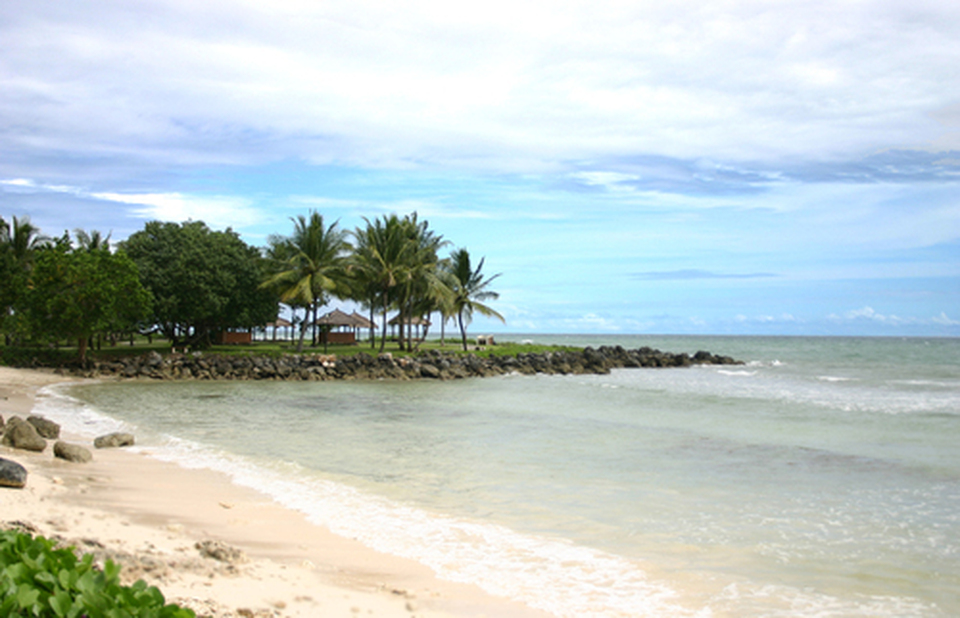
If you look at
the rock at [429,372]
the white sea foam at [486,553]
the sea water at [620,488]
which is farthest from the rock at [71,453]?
the rock at [429,372]

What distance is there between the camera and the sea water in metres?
4.56

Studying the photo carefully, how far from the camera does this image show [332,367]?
2614 centimetres

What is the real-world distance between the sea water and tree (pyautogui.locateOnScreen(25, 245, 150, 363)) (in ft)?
27.5

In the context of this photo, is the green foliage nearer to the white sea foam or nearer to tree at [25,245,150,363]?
the white sea foam

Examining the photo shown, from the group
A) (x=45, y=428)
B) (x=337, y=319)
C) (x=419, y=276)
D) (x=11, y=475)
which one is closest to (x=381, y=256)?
(x=419, y=276)

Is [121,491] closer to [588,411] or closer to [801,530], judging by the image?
[801,530]

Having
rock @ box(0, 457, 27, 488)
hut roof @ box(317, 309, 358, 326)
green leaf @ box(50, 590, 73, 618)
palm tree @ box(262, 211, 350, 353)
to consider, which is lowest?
rock @ box(0, 457, 27, 488)

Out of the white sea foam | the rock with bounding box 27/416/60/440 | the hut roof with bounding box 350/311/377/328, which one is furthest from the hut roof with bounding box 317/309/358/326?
the white sea foam

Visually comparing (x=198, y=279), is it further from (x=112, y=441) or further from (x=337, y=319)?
(x=112, y=441)

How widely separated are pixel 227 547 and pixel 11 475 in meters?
2.38

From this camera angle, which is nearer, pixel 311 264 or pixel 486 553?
pixel 486 553

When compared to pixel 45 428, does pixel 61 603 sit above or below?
above

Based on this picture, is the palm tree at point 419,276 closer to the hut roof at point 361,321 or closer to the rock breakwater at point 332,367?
the rock breakwater at point 332,367

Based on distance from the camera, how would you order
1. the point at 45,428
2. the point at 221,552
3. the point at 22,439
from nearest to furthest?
the point at 221,552 → the point at 22,439 → the point at 45,428
